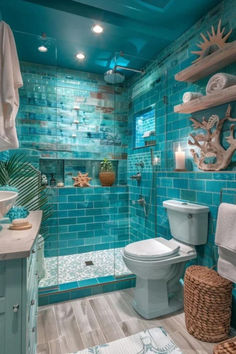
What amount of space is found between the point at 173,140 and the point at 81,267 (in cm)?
191

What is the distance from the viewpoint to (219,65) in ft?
6.02

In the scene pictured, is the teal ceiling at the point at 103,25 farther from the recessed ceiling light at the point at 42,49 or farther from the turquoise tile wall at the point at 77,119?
the turquoise tile wall at the point at 77,119

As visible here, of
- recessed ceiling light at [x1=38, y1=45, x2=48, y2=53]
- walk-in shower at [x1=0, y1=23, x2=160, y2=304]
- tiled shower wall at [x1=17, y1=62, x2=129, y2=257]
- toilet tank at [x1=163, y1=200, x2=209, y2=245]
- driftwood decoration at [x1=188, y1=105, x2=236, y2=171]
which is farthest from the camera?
tiled shower wall at [x1=17, y1=62, x2=129, y2=257]

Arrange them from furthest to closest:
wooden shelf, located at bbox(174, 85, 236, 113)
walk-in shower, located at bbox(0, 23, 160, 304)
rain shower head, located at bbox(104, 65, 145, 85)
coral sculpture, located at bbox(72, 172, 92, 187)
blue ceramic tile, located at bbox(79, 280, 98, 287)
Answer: coral sculpture, located at bbox(72, 172, 92, 187) < rain shower head, located at bbox(104, 65, 145, 85) < walk-in shower, located at bbox(0, 23, 160, 304) < blue ceramic tile, located at bbox(79, 280, 98, 287) < wooden shelf, located at bbox(174, 85, 236, 113)

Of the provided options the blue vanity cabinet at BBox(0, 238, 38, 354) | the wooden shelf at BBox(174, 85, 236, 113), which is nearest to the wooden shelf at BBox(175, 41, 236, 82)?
the wooden shelf at BBox(174, 85, 236, 113)

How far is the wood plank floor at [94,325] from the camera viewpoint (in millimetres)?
1534

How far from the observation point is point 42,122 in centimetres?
291

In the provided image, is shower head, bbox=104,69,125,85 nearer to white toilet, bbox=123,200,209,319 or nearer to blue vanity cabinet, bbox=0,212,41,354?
white toilet, bbox=123,200,209,319

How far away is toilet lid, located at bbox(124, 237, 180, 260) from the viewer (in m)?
1.78

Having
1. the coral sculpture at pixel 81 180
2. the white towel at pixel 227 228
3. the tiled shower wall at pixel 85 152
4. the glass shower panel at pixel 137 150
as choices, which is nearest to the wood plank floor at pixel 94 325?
the glass shower panel at pixel 137 150

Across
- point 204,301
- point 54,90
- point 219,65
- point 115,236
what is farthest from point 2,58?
point 115,236

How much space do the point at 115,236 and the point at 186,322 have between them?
170cm

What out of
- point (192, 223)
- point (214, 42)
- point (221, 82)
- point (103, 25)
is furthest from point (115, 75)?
point (192, 223)

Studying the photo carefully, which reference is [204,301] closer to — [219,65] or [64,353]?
[64,353]
